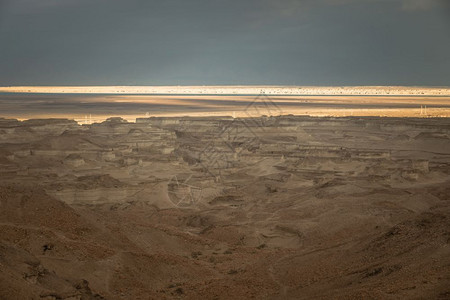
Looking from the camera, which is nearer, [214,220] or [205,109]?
[214,220]

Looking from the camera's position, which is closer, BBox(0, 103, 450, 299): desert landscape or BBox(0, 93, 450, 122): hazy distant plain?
BBox(0, 103, 450, 299): desert landscape

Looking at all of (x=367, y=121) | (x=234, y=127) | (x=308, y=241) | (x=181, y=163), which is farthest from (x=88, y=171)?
(x=367, y=121)

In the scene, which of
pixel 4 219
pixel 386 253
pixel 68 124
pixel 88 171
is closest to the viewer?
pixel 386 253

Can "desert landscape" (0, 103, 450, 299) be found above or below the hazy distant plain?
below

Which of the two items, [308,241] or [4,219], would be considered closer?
[4,219]

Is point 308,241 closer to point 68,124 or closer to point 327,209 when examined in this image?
point 327,209

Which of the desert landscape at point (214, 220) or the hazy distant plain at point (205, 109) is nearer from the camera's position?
the desert landscape at point (214, 220)

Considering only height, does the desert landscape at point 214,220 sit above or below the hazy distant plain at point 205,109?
below

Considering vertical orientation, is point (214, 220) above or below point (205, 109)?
below
